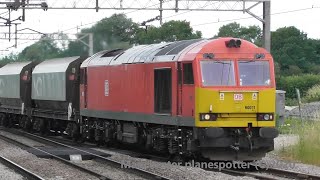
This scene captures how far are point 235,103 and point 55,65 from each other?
1346 cm

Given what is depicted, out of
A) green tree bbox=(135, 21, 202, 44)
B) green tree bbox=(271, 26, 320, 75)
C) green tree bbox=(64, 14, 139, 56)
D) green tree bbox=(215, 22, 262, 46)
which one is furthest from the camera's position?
green tree bbox=(215, 22, 262, 46)

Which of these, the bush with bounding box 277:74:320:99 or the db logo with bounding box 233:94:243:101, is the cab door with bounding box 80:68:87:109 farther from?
the bush with bounding box 277:74:320:99

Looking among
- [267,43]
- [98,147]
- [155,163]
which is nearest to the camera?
[155,163]

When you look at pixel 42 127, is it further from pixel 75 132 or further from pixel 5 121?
pixel 5 121

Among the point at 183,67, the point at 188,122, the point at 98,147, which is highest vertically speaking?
the point at 183,67

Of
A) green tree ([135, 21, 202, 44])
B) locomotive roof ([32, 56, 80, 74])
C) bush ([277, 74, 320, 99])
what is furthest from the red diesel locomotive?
bush ([277, 74, 320, 99])

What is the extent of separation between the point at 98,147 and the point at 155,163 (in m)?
6.03

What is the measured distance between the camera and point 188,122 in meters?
13.8

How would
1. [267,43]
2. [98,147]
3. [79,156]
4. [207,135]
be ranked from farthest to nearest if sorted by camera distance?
1. [267,43]
2. [98,147]
3. [79,156]
4. [207,135]

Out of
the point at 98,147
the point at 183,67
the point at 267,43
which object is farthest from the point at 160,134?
the point at 267,43

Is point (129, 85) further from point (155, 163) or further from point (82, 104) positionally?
point (82, 104)

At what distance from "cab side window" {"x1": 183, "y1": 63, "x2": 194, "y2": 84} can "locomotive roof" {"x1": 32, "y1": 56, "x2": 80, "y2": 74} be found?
10.3 metres

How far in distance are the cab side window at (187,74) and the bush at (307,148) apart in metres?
4.50

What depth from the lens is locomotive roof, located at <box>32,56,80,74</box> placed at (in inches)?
944
